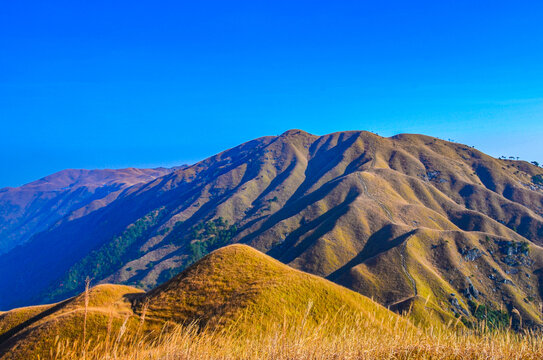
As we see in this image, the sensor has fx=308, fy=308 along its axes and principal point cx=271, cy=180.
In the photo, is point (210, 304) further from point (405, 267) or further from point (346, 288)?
point (405, 267)

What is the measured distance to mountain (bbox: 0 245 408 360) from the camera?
20.1m

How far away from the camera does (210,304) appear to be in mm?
23031

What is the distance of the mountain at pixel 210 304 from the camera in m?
20.1

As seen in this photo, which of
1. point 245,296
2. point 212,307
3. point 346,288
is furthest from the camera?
point 346,288

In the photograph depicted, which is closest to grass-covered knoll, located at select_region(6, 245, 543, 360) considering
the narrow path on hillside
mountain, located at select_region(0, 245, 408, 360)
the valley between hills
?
mountain, located at select_region(0, 245, 408, 360)

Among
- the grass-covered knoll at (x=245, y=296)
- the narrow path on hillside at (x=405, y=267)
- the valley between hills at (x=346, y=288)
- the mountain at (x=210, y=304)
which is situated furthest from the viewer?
the narrow path on hillside at (x=405, y=267)

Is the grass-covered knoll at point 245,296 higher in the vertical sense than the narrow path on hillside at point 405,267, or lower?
higher

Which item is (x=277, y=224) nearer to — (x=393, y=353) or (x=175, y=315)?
(x=175, y=315)

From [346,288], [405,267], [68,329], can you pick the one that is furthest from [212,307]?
[405,267]

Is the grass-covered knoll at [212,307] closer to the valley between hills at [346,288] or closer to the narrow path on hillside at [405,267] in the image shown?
the valley between hills at [346,288]

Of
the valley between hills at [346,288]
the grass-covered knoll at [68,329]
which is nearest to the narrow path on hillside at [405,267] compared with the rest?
the valley between hills at [346,288]

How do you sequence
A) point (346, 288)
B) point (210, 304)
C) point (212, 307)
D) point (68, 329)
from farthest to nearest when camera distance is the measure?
point (346, 288) → point (210, 304) → point (212, 307) → point (68, 329)

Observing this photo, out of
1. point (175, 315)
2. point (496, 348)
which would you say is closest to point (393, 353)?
point (496, 348)

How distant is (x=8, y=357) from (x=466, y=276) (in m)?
120
